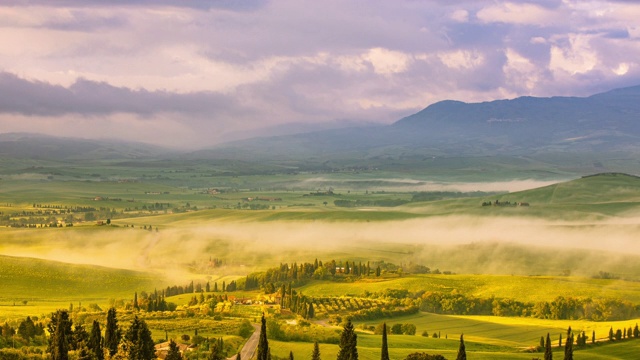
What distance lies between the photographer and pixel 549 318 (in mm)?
145250

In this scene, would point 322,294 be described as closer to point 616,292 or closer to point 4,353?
point 616,292

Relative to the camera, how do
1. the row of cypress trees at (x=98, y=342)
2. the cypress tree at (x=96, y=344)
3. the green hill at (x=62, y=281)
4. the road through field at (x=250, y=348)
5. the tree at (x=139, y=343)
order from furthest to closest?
the green hill at (x=62, y=281) < the road through field at (x=250, y=348) < the cypress tree at (x=96, y=344) < the tree at (x=139, y=343) < the row of cypress trees at (x=98, y=342)

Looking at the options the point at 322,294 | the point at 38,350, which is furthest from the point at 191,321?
the point at 322,294

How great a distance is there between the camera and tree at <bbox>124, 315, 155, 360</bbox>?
85000 mm

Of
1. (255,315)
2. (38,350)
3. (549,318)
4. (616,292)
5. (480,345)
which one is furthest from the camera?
(616,292)

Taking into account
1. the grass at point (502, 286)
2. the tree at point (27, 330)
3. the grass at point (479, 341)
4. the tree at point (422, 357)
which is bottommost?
the grass at point (479, 341)

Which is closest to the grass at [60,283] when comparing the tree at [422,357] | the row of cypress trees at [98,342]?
the row of cypress trees at [98,342]

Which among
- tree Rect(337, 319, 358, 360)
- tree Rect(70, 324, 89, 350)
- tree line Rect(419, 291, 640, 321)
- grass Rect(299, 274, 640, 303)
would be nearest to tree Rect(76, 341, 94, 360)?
tree Rect(70, 324, 89, 350)

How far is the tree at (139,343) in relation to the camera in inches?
3346

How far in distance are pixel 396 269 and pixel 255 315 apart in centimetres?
7262

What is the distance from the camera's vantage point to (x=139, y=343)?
8575cm

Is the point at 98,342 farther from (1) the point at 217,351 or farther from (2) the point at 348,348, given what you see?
(2) the point at 348,348

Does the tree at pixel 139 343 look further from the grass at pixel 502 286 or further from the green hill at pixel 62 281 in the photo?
the grass at pixel 502 286

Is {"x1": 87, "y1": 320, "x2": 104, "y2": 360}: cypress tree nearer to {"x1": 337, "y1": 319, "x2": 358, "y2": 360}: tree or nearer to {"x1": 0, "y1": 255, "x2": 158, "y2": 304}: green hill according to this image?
{"x1": 337, "y1": 319, "x2": 358, "y2": 360}: tree
